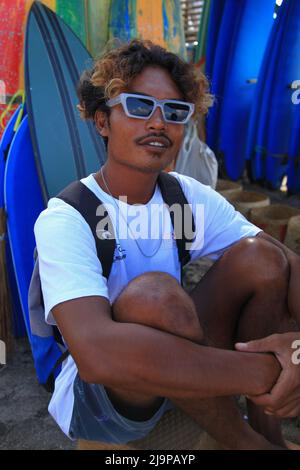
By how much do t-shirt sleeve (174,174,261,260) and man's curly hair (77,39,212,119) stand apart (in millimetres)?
361

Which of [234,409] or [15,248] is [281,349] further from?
[15,248]

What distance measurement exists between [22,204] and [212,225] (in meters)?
1.04

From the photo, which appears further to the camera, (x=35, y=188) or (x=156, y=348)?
(x=35, y=188)

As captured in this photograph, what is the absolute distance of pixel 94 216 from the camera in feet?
4.55

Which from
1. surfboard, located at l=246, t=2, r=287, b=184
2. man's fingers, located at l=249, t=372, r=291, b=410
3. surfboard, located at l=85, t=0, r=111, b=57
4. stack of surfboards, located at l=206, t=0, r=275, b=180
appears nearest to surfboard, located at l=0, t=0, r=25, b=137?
surfboard, located at l=85, t=0, r=111, b=57

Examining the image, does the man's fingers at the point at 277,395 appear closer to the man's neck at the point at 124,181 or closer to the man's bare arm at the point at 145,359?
the man's bare arm at the point at 145,359

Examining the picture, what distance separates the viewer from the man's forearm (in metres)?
1.11

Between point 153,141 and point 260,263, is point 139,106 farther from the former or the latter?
point 260,263

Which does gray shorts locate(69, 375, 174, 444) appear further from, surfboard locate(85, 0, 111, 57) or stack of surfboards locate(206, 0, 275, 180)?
stack of surfboards locate(206, 0, 275, 180)

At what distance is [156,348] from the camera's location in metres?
1.12

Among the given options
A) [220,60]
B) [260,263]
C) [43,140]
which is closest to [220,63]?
[220,60]

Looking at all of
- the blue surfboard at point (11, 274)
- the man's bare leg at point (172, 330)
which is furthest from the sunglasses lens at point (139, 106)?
the blue surfboard at point (11, 274)

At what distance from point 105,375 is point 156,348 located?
0.48ft
